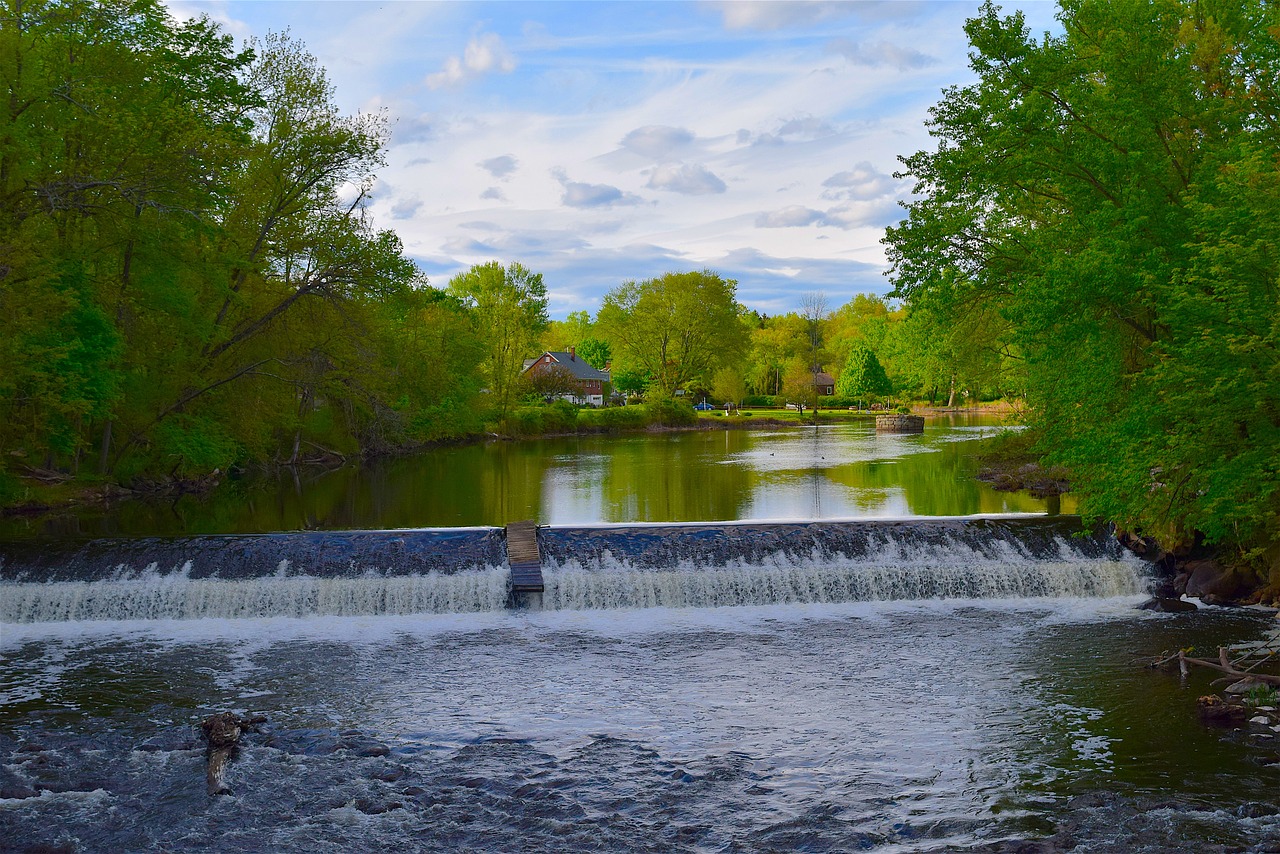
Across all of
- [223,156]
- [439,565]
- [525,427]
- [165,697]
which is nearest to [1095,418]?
[439,565]

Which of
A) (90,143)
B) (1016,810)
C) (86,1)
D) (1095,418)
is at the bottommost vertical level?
(1016,810)

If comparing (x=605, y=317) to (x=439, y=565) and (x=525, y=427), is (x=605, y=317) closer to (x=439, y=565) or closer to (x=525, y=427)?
(x=525, y=427)

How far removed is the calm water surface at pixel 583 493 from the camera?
2633cm

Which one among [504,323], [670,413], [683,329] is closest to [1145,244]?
[504,323]

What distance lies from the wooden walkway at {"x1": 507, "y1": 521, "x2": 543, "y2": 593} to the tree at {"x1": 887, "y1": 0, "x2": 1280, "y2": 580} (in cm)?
1053

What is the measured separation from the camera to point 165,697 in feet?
42.6

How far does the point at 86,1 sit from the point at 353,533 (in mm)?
17352

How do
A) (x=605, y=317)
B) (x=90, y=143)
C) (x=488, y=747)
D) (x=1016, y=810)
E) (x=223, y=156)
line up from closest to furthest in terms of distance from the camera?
(x=1016, y=810) → (x=488, y=747) → (x=90, y=143) → (x=223, y=156) → (x=605, y=317)

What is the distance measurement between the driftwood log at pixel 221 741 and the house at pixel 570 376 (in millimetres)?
71178

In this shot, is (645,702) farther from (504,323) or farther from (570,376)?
(570,376)

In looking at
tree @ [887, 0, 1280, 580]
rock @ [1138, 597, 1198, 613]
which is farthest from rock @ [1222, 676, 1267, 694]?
rock @ [1138, 597, 1198, 613]

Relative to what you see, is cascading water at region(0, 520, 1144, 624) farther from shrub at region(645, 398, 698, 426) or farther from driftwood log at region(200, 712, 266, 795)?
shrub at region(645, 398, 698, 426)

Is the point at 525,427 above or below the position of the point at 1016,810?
above

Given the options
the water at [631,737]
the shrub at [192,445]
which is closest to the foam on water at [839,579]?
the water at [631,737]
